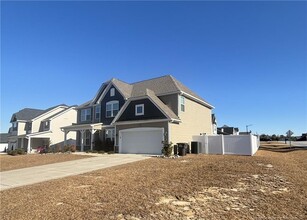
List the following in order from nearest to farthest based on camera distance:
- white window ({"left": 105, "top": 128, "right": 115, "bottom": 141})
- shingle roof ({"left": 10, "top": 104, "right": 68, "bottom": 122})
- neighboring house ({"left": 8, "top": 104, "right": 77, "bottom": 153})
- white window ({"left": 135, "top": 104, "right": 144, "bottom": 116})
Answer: white window ({"left": 135, "top": 104, "right": 144, "bottom": 116}), white window ({"left": 105, "top": 128, "right": 115, "bottom": 141}), neighboring house ({"left": 8, "top": 104, "right": 77, "bottom": 153}), shingle roof ({"left": 10, "top": 104, "right": 68, "bottom": 122})

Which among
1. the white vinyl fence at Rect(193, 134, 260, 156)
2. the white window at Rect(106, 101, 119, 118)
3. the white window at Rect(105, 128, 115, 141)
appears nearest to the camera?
the white vinyl fence at Rect(193, 134, 260, 156)

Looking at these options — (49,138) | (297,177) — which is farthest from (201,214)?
(49,138)

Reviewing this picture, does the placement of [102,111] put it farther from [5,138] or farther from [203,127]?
[5,138]

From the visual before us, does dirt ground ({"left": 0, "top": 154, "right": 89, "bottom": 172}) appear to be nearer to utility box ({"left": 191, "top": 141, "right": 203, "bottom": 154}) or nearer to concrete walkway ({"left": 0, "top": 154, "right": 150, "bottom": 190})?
concrete walkway ({"left": 0, "top": 154, "right": 150, "bottom": 190})

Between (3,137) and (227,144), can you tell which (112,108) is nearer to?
(227,144)

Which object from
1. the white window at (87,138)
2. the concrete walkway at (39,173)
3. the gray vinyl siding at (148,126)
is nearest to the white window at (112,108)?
the gray vinyl siding at (148,126)

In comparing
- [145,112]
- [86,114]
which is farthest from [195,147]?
[86,114]

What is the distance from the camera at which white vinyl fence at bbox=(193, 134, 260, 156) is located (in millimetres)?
20734

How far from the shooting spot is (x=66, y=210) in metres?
6.81

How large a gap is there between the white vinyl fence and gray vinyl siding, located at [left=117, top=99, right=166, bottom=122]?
15.8 ft

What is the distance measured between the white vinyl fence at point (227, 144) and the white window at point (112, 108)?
10.4 meters

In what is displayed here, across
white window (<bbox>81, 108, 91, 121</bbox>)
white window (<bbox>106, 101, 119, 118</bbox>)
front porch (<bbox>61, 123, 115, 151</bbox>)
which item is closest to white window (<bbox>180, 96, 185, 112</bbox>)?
white window (<bbox>106, 101, 119, 118</bbox>)

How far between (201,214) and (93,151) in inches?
871

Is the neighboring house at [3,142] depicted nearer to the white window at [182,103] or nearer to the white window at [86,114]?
the white window at [86,114]
